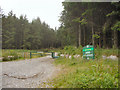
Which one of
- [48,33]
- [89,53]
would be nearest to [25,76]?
[89,53]

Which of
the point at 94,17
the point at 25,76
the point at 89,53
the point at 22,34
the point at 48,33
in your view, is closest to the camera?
the point at 25,76

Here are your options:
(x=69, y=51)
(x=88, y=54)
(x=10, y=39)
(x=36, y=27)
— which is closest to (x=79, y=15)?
(x=69, y=51)

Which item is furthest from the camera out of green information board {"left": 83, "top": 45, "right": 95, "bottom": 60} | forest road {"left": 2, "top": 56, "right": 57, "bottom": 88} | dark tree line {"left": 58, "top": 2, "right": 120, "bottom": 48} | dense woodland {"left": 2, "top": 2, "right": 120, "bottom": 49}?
dense woodland {"left": 2, "top": 2, "right": 120, "bottom": 49}

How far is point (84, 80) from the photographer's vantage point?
292cm

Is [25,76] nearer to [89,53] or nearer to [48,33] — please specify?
[89,53]

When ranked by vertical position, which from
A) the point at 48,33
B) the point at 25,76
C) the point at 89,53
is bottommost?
the point at 25,76

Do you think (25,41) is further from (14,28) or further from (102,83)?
(102,83)

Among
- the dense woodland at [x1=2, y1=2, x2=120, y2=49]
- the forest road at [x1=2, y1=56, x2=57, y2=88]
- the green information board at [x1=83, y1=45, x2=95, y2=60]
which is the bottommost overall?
the forest road at [x1=2, y1=56, x2=57, y2=88]

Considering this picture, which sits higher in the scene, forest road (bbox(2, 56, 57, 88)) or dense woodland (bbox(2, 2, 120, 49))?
dense woodland (bbox(2, 2, 120, 49))

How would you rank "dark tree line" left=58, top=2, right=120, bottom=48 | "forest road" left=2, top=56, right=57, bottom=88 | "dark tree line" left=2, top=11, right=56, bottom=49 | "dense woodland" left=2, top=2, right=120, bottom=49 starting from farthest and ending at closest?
"dark tree line" left=2, top=11, right=56, bottom=49 → "dense woodland" left=2, top=2, right=120, bottom=49 → "dark tree line" left=58, top=2, right=120, bottom=48 → "forest road" left=2, top=56, right=57, bottom=88

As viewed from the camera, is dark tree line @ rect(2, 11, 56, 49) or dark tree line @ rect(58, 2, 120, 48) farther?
dark tree line @ rect(2, 11, 56, 49)

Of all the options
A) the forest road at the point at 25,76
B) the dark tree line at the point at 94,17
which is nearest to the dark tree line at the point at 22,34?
the dark tree line at the point at 94,17

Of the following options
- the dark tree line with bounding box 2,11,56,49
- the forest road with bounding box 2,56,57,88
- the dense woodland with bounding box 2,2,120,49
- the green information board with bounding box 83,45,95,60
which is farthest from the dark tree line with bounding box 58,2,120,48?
the dark tree line with bounding box 2,11,56,49

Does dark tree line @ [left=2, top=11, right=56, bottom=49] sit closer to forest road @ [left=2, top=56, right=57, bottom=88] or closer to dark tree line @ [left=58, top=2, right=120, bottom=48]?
dark tree line @ [left=58, top=2, right=120, bottom=48]
